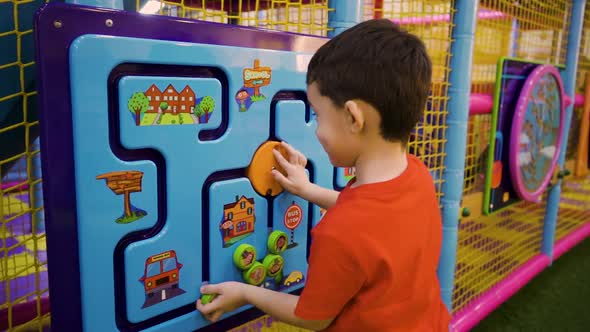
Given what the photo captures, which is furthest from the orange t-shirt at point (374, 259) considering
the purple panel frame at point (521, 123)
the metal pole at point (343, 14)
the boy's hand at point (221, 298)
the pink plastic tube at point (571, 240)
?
the pink plastic tube at point (571, 240)

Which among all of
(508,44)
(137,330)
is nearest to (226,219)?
(137,330)

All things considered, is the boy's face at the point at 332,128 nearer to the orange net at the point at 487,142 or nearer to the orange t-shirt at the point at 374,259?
the orange t-shirt at the point at 374,259

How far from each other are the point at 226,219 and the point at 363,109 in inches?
11.0

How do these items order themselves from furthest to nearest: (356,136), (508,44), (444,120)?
(508,44), (444,120), (356,136)

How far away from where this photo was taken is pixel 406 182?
0.65 metres

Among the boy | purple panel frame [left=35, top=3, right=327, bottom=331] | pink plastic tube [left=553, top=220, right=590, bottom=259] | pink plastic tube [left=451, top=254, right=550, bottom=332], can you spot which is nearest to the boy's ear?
the boy

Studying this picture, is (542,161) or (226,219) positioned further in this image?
(542,161)

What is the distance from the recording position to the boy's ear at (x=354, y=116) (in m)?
0.60

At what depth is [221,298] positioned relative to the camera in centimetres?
73

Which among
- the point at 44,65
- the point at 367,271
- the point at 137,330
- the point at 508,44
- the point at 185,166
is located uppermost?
the point at 508,44

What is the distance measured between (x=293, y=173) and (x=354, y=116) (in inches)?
9.4

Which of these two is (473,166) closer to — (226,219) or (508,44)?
(508,44)

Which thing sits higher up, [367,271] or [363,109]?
[363,109]

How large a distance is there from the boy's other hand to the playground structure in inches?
6.4
